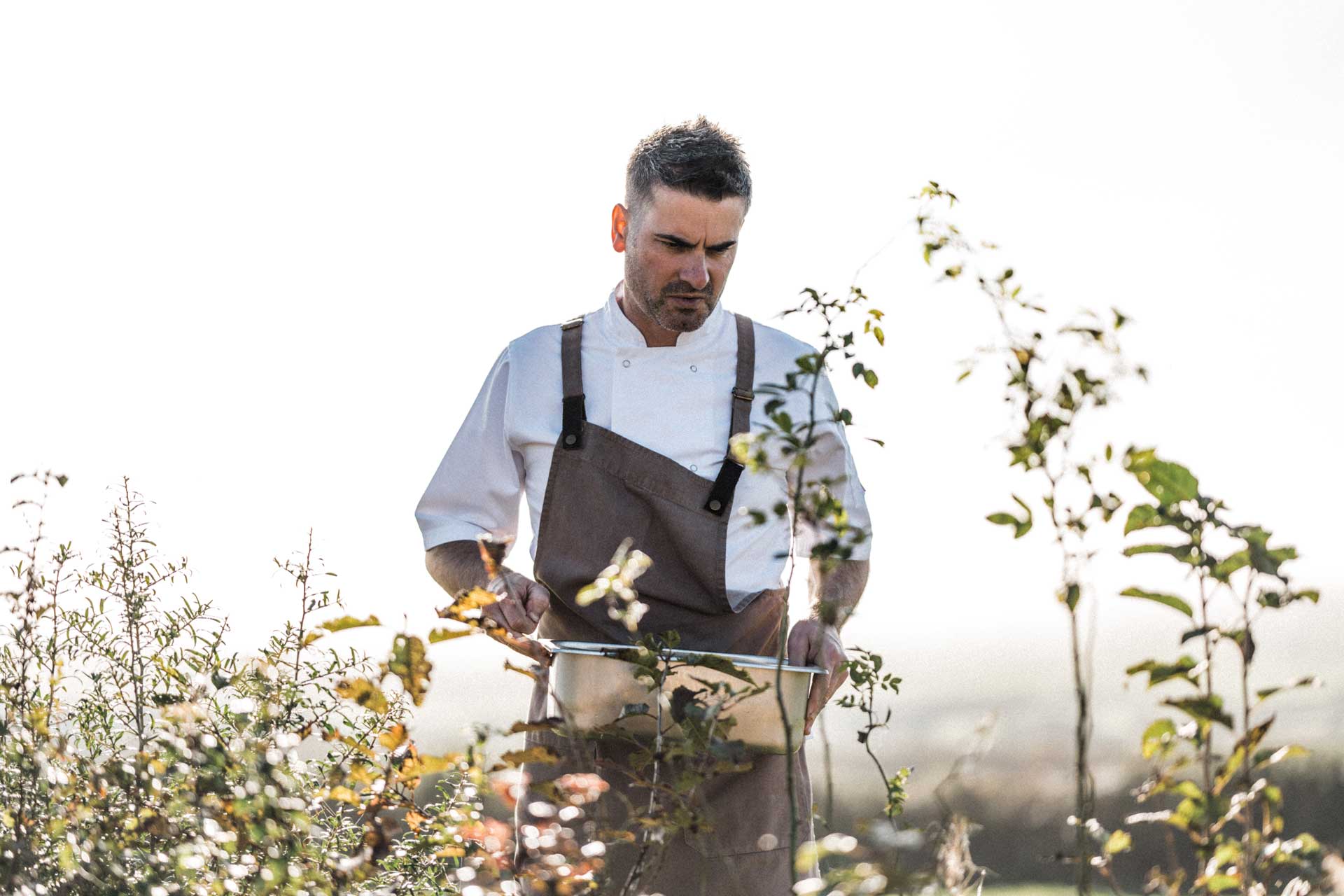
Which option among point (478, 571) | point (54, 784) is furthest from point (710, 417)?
point (54, 784)

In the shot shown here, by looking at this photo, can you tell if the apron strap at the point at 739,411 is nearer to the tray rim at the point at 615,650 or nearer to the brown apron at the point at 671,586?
the brown apron at the point at 671,586

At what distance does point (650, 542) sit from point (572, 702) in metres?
0.67

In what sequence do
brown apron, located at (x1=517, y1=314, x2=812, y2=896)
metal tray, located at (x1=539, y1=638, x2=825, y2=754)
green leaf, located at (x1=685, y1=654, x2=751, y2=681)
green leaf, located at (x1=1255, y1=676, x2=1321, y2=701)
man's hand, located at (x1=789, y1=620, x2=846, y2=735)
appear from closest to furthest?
green leaf, located at (x1=1255, y1=676, x2=1321, y2=701), green leaf, located at (x1=685, y1=654, x2=751, y2=681), metal tray, located at (x1=539, y1=638, x2=825, y2=754), man's hand, located at (x1=789, y1=620, x2=846, y2=735), brown apron, located at (x1=517, y1=314, x2=812, y2=896)

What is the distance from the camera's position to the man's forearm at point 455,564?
2.28 metres

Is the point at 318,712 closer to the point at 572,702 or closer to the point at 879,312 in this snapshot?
the point at 572,702

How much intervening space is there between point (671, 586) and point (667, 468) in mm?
208

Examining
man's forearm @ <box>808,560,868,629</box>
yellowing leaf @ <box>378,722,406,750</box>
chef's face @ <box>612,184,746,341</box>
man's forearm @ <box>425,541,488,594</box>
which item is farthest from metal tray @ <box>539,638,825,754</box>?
chef's face @ <box>612,184,746,341</box>

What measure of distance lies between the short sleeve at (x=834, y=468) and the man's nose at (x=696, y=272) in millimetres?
266

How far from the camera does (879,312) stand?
65.6 inches

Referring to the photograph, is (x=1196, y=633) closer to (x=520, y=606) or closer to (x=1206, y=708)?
(x=1206, y=708)

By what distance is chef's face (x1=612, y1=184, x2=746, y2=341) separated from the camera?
2295mm

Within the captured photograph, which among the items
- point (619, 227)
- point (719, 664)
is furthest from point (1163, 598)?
point (619, 227)

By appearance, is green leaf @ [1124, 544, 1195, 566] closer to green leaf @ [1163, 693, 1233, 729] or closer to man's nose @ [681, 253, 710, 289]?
green leaf @ [1163, 693, 1233, 729]

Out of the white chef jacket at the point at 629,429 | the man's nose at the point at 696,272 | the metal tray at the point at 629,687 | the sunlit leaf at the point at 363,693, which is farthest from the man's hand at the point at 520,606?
the man's nose at the point at 696,272
